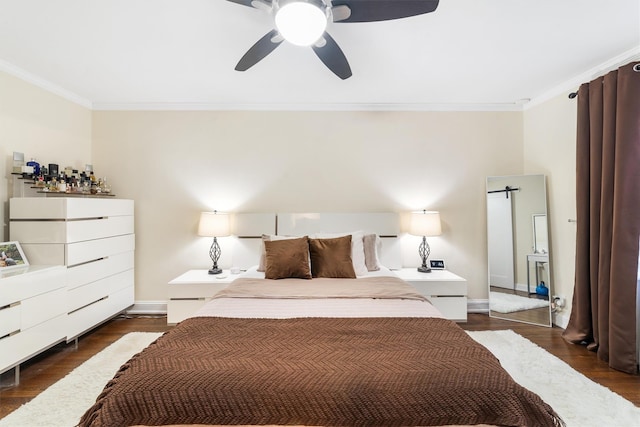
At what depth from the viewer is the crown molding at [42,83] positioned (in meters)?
2.71

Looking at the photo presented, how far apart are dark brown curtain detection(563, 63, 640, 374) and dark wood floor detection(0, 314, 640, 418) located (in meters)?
0.13

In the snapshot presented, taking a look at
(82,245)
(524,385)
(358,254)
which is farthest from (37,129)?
(524,385)

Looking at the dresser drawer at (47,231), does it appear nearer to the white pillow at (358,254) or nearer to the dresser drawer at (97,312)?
the dresser drawer at (97,312)

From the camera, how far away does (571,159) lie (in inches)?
121

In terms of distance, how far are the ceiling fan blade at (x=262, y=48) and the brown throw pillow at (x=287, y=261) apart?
150 centimetres

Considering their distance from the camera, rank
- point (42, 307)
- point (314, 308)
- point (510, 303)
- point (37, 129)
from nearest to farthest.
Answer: point (314, 308) → point (42, 307) → point (37, 129) → point (510, 303)

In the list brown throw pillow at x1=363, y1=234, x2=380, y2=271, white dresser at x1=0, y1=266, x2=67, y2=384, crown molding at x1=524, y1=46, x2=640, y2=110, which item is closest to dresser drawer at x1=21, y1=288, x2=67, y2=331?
white dresser at x1=0, y1=266, x2=67, y2=384

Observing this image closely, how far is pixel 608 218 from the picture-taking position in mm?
2533

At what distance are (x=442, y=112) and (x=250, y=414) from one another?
3.63m

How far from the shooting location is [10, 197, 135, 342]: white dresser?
2668mm

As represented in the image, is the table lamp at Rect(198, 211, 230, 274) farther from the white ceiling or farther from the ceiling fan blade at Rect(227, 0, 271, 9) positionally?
the ceiling fan blade at Rect(227, 0, 271, 9)

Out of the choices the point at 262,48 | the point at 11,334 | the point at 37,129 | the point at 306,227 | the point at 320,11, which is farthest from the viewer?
the point at 306,227

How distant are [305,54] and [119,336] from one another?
3.12 m

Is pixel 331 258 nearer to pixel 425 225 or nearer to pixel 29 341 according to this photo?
pixel 425 225
